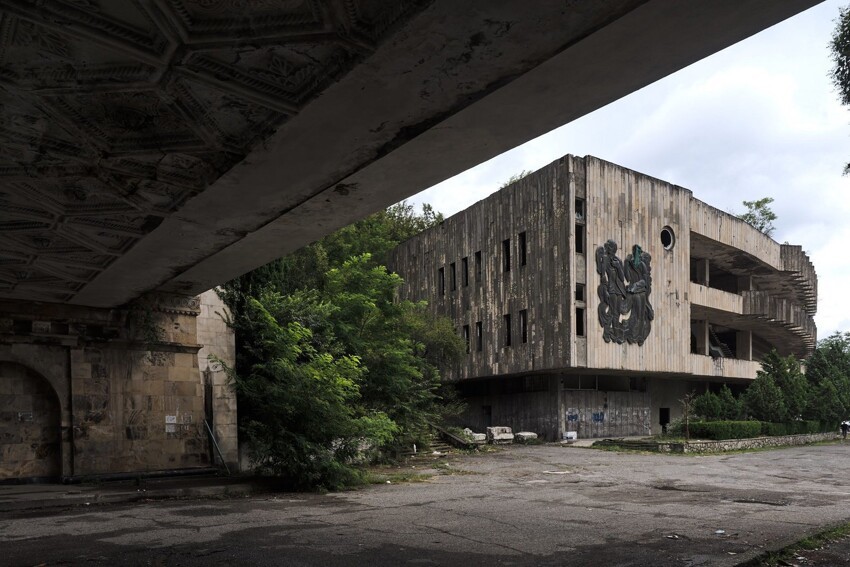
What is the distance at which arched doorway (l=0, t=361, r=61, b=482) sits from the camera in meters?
14.2

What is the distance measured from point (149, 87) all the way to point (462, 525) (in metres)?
7.46

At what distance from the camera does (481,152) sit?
23.6ft

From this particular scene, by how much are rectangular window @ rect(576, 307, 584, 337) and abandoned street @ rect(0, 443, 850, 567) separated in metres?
13.0

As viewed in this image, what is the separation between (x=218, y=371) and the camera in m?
16.5

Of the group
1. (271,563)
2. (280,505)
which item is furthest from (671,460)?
(271,563)

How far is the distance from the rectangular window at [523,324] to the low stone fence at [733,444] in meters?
7.99

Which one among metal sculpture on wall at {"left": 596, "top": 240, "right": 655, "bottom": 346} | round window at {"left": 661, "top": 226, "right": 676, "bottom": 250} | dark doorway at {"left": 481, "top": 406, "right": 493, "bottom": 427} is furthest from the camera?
dark doorway at {"left": 481, "top": 406, "right": 493, "bottom": 427}

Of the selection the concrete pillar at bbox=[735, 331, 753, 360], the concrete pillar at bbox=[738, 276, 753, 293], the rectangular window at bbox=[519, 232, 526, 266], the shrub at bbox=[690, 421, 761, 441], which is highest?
the rectangular window at bbox=[519, 232, 526, 266]

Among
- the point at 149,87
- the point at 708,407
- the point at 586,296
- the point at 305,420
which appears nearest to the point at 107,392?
the point at 305,420

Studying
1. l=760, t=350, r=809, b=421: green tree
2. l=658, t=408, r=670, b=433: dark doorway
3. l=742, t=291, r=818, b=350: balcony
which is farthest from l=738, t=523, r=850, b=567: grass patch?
l=742, t=291, r=818, b=350: balcony

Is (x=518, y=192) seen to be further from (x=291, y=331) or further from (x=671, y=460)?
(x=291, y=331)

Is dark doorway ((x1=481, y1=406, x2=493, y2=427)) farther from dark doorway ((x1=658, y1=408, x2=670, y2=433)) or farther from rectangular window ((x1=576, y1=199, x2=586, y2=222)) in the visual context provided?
rectangular window ((x1=576, y1=199, x2=586, y2=222))

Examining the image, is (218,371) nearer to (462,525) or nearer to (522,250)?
(462,525)

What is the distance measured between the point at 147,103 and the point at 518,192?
91.5ft
